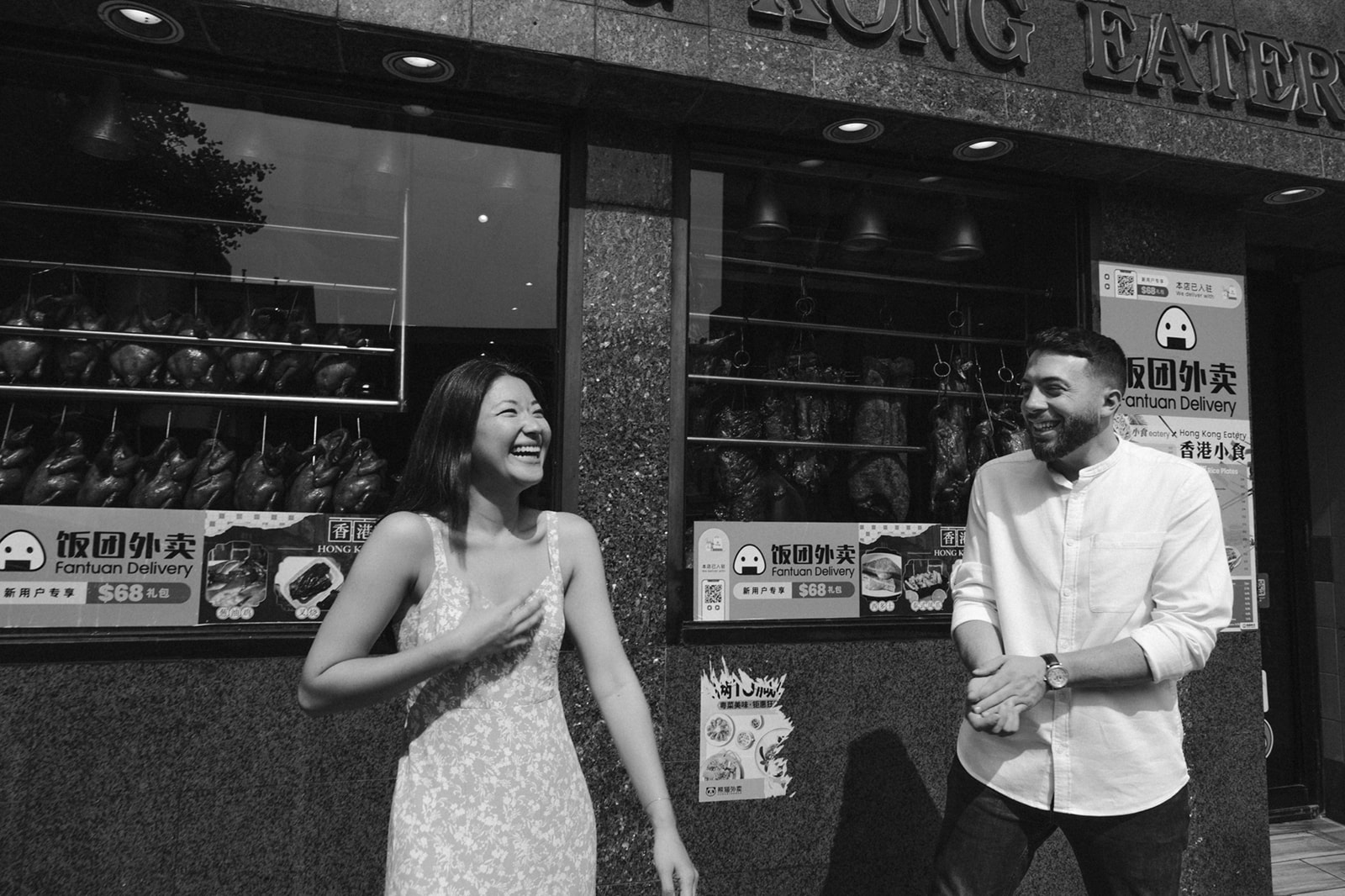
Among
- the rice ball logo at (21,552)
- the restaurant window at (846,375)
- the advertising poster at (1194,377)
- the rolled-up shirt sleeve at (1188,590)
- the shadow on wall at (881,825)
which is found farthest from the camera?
the advertising poster at (1194,377)

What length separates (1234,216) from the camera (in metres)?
4.89

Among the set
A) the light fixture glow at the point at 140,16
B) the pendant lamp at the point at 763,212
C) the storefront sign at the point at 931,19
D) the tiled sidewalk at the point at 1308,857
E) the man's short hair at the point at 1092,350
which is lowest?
the tiled sidewalk at the point at 1308,857

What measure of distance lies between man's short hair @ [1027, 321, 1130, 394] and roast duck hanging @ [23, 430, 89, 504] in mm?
3670

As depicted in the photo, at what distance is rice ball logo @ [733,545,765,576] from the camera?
415 centimetres

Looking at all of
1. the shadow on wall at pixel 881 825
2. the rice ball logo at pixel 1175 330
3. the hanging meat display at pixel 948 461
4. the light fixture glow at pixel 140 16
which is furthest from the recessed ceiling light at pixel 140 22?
the rice ball logo at pixel 1175 330

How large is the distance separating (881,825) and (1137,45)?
395 cm

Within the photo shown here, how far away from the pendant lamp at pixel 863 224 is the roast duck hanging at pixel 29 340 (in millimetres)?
3665

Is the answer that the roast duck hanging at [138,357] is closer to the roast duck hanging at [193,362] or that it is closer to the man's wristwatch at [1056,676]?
the roast duck hanging at [193,362]

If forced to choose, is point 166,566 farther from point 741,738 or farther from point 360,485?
point 741,738

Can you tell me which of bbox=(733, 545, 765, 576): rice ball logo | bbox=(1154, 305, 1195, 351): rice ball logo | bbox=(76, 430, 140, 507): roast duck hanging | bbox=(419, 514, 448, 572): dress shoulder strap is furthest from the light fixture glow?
bbox=(1154, 305, 1195, 351): rice ball logo

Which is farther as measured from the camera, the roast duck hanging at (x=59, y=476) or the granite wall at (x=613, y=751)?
the roast duck hanging at (x=59, y=476)

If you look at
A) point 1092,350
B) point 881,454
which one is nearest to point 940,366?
point 881,454

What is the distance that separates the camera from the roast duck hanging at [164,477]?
3.65 metres

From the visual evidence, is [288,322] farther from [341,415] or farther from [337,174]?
[337,174]
